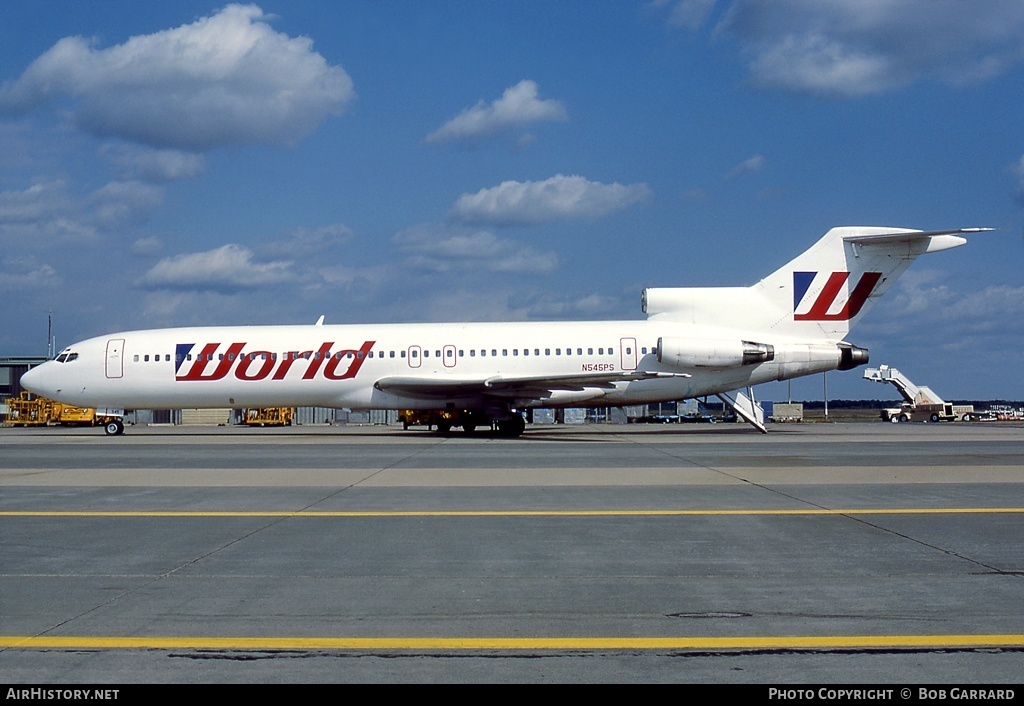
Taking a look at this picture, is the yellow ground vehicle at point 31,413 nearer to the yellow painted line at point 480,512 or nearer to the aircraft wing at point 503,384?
the aircraft wing at point 503,384

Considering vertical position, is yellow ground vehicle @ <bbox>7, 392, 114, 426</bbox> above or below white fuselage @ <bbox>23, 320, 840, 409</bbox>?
below

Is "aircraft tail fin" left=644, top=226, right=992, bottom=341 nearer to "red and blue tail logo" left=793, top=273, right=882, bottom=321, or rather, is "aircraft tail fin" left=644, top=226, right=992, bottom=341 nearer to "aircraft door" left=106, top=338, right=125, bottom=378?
"red and blue tail logo" left=793, top=273, right=882, bottom=321

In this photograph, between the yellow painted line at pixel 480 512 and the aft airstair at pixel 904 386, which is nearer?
the yellow painted line at pixel 480 512

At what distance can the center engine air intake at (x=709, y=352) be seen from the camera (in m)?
31.8

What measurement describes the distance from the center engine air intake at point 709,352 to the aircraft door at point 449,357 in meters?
7.39

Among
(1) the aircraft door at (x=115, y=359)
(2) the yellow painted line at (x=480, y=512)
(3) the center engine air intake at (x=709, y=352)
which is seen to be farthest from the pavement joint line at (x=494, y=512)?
(1) the aircraft door at (x=115, y=359)

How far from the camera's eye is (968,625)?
224 inches

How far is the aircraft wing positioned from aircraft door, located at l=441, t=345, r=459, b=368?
1.47 feet

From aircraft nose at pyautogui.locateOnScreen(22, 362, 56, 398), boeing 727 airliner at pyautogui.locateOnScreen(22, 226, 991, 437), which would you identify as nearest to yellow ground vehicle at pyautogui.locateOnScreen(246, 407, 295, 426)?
aircraft nose at pyautogui.locateOnScreen(22, 362, 56, 398)

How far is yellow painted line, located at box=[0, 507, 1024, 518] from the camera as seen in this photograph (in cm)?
1097

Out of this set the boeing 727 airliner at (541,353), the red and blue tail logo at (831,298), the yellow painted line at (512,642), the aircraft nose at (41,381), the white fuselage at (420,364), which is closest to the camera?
the yellow painted line at (512,642)

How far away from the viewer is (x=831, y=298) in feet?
109

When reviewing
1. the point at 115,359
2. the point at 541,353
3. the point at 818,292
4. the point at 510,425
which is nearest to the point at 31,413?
the point at 115,359

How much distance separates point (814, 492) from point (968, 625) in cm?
754
